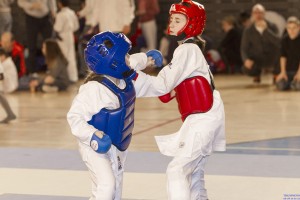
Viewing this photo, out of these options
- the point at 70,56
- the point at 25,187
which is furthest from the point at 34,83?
the point at 25,187

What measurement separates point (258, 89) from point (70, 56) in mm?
3653

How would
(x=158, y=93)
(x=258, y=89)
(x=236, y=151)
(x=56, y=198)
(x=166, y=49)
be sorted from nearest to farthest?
1. (x=158, y=93)
2. (x=56, y=198)
3. (x=236, y=151)
4. (x=258, y=89)
5. (x=166, y=49)

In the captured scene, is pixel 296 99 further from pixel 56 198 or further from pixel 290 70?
pixel 56 198

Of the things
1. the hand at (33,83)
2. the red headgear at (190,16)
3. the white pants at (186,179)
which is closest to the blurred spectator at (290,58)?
the hand at (33,83)

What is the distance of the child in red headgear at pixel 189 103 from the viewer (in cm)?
605

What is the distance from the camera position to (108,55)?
18.7 ft

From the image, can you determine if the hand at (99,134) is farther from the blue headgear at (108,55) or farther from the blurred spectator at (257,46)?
the blurred spectator at (257,46)

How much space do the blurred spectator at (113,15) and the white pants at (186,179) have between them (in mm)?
9964

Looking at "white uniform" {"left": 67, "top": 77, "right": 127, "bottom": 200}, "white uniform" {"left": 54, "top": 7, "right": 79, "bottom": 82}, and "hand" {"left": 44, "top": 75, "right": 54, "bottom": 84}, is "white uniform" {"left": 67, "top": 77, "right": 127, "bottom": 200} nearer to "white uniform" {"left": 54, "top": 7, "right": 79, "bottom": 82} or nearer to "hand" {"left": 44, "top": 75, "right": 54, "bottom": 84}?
"hand" {"left": 44, "top": 75, "right": 54, "bottom": 84}

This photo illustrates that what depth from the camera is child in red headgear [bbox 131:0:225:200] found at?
19.9 feet

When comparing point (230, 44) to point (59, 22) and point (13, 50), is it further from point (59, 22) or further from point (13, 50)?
point (13, 50)

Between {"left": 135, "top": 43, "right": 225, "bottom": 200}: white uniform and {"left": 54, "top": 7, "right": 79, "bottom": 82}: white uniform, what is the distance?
1070cm

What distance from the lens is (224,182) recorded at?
7.54m

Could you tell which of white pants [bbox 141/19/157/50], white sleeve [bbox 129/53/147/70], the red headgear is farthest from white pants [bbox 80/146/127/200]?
white pants [bbox 141/19/157/50]
